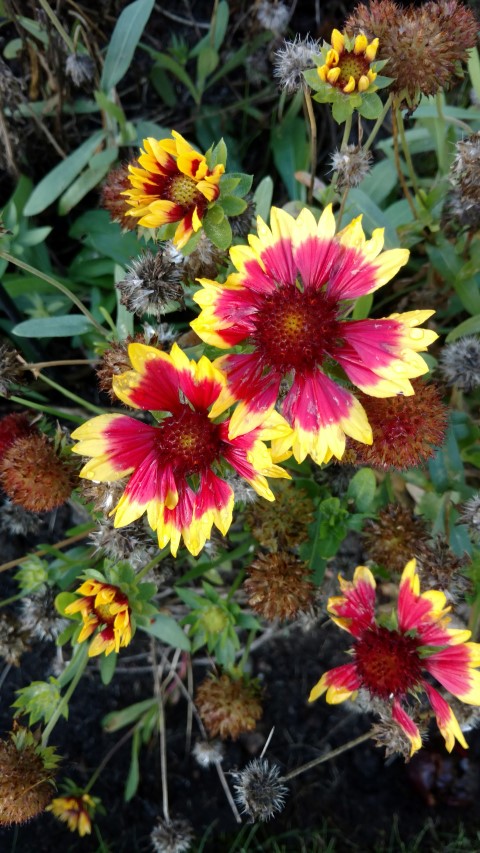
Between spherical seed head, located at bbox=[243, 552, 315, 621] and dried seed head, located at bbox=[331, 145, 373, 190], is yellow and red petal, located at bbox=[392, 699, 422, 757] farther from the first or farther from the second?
dried seed head, located at bbox=[331, 145, 373, 190]

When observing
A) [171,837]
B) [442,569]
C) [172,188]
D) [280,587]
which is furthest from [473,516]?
[171,837]

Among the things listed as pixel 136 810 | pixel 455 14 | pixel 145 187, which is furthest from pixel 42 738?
pixel 455 14

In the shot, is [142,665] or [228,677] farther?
[142,665]

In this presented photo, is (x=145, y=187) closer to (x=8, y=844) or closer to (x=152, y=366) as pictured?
(x=152, y=366)

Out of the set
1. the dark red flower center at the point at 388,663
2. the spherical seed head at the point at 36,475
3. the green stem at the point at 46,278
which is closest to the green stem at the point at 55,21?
the green stem at the point at 46,278

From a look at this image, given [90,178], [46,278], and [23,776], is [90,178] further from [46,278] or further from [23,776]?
[23,776]

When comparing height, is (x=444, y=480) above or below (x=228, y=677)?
above
